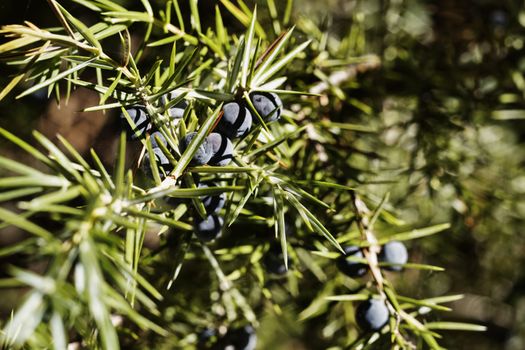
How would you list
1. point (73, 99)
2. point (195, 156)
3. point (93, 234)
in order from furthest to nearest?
point (73, 99) < point (195, 156) < point (93, 234)

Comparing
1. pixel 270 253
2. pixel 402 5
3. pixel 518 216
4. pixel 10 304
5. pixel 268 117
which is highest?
pixel 268 117

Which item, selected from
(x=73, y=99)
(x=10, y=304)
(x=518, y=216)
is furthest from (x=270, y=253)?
(x=10, y=304)

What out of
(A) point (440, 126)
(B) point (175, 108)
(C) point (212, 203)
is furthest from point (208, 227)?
(A) point (440, 126)

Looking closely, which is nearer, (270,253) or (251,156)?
(251,156)

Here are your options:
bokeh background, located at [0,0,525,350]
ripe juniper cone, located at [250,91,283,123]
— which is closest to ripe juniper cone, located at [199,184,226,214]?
ripe juniper cone, located at [250,91,283,123]

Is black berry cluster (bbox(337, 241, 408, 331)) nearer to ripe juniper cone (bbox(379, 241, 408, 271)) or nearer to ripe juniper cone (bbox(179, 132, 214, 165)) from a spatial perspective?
ripe juniper cone (bbox(379, 241, 408, 271))

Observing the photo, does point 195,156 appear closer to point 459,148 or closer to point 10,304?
point 459,148

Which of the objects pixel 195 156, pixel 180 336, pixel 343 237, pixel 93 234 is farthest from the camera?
pixel 180 336
